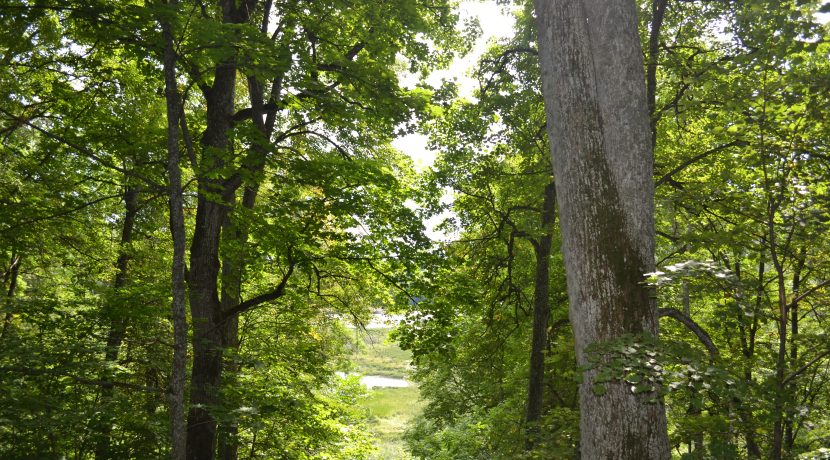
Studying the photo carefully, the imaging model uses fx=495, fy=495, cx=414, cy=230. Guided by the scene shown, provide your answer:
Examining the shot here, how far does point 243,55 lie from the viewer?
618 cm

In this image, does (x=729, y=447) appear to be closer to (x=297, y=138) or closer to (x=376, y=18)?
(x=376, y=18)

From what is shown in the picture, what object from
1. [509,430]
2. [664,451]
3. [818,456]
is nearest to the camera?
[664,451]

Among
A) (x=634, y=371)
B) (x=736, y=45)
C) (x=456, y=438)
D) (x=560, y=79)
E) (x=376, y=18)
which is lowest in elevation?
(x=456, y=438)

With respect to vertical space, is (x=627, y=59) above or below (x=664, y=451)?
above

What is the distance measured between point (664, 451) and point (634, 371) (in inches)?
36.4

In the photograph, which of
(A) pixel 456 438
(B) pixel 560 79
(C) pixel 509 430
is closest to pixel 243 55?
(B) pixel 560 79

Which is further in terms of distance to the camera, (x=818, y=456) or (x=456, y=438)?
(x=456, y=438)

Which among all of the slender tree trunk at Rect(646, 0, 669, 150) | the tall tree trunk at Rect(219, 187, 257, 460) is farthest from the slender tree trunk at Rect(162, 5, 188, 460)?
the slender tree trunk at Rect(646, 0, 669, 150)

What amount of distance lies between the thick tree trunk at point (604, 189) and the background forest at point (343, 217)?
305mm

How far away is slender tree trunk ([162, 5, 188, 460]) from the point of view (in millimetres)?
4801

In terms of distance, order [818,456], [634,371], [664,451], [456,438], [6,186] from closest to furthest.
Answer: [634,371] → [664,451] → [818,456] → [6,186] → [456,438]

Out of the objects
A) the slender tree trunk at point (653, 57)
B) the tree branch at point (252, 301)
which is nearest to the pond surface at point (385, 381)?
the tree branch at point (252, 301)

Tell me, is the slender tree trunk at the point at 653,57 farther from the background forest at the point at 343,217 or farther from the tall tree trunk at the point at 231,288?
the tall tree trunk at the point at 231,288

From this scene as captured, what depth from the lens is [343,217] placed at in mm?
8727
